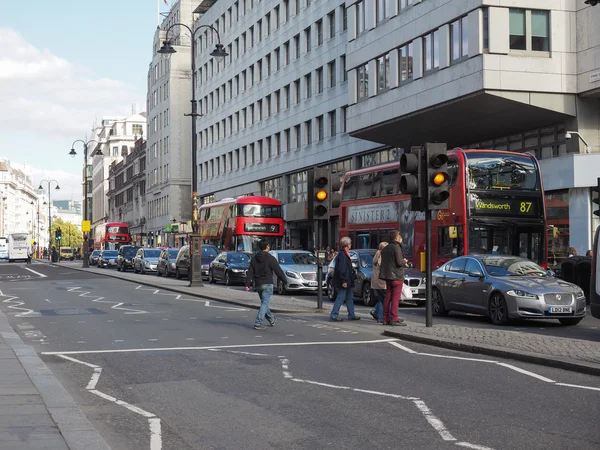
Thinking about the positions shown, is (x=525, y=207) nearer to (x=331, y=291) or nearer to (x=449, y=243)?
(x=449, y=243)

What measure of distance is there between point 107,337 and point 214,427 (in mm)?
8539

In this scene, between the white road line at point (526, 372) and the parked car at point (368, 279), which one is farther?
the parked car at point (368, 279)

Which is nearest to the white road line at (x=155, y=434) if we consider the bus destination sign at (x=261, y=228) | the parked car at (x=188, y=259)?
the parked car at (x=188, y=259)

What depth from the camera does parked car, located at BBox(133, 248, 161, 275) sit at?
177 ft

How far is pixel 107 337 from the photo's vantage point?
52.1 feet

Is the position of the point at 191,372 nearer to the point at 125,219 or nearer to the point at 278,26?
the point at 278,26

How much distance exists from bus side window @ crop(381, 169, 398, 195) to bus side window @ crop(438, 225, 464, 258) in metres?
3.41

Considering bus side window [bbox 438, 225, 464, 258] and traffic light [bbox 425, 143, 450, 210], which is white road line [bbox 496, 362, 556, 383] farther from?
bus side window [bbox 438, 225, 464, 258]

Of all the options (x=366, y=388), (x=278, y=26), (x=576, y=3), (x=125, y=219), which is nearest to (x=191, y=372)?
(x=366, y=388)

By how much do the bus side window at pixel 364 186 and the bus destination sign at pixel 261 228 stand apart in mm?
13923

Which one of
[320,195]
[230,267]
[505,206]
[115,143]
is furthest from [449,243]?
[115,143]

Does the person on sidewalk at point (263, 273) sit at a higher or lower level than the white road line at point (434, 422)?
higher

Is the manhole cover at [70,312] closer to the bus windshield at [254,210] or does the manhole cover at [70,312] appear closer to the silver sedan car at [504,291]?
the silver sedan car at [504,291]

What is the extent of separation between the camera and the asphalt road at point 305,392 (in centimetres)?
726
